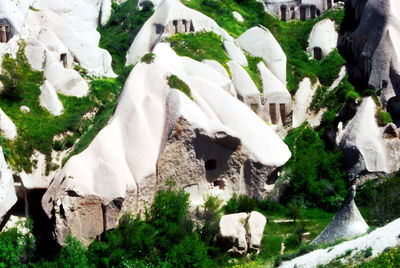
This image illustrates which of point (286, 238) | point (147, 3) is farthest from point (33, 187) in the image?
point (147, 3)

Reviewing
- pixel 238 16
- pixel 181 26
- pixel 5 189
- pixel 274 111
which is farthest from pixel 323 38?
pixel 5 189

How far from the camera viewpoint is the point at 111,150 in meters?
33.4

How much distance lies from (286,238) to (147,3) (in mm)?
27504

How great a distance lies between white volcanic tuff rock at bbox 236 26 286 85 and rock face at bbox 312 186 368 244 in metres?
18.1

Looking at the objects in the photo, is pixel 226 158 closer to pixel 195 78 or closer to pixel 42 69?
pixel 195 78

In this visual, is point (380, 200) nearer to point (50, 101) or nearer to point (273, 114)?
point (273, 114)

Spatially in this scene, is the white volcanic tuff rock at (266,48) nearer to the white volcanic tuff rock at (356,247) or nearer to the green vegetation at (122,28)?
the green vegetation at (122,28)

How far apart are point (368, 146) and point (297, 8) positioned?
17097 mm

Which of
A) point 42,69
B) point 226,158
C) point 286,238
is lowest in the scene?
point 286,238

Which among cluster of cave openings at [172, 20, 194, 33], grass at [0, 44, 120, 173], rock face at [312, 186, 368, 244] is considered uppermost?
→ cluster of cave openings at [172, 20, 194, 33]

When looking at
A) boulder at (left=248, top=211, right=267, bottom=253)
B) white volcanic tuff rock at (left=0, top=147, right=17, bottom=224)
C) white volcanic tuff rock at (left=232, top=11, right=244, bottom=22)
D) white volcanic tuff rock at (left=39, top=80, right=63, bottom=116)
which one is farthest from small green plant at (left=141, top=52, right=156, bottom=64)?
white volcanic tuff rock at (left=232, top=11, right=244, bottom=22)

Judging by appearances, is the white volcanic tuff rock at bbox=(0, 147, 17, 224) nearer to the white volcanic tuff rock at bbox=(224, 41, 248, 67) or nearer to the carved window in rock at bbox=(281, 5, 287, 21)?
the white volcanic tuff rock at bbox=(224, 41, 248, 67)

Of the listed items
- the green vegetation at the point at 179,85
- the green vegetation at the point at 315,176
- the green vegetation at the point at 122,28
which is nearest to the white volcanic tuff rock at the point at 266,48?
the green vegetation at the point at 315,176

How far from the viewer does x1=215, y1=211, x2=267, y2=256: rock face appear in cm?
3169
